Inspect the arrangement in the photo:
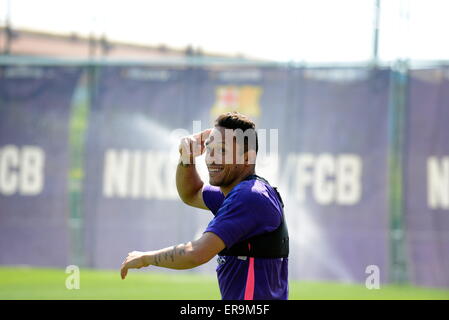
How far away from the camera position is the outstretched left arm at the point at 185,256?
4.75 m

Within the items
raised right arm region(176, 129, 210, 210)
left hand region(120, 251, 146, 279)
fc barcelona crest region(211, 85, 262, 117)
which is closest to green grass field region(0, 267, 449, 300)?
fc barcelona crest region(211, 85, 262, 117)

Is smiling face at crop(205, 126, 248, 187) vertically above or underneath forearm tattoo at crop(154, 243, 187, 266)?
above

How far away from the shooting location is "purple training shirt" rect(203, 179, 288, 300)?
4836mm

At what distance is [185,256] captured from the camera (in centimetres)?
478

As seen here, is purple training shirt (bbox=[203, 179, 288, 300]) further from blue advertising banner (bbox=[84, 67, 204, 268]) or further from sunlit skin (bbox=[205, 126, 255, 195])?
blue advertising banner (bbox=[84, 67, 204, 268])

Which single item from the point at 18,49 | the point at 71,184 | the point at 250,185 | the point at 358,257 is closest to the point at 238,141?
the point at 250,185

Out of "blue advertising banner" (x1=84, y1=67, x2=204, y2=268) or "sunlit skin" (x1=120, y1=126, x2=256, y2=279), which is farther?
"blue advertising banner" (x1=84, y1=67, x2=204, y2=268)

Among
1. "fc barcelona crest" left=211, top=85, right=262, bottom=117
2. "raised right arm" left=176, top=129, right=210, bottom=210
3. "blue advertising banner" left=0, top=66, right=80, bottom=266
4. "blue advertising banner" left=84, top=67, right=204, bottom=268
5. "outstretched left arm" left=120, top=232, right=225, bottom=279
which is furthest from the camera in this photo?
"blue advertising banner" left=0, top=66, right=80, bottom=266

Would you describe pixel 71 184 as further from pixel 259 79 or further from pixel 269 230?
pixel 269 230

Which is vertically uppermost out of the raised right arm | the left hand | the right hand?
the right hand

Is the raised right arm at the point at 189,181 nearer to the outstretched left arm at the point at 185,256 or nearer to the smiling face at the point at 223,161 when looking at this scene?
the smiling face at the point at 223,161

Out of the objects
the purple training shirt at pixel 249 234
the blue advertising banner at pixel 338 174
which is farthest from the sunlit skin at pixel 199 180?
the blue advertising banner at pixel 338 174

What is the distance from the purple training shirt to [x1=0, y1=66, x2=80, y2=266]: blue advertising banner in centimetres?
1261

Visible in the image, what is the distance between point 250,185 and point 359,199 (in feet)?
38.4
